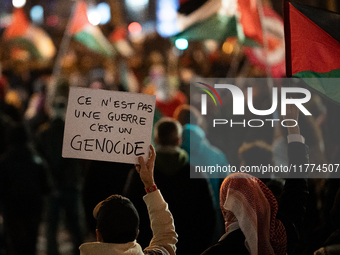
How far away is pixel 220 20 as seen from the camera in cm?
531

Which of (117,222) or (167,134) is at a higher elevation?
(167,134)

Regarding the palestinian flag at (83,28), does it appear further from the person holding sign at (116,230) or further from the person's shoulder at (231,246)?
the person's shoulder at (231,246)

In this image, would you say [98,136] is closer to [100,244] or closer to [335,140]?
[100,244]

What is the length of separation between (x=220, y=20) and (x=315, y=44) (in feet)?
8.33

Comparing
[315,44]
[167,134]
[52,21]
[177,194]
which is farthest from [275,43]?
[52,21]

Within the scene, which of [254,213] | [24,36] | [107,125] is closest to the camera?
[254,213]

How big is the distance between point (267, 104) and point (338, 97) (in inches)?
34.9

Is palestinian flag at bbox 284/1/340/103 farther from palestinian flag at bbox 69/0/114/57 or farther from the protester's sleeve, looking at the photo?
palestinian flag at bbox 69/0/114/57

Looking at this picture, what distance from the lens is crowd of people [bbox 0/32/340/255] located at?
213 cm

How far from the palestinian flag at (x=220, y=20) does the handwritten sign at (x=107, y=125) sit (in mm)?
3155

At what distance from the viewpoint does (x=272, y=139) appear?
386 cm

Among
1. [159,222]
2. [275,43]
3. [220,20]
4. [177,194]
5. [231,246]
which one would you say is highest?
[275,43]

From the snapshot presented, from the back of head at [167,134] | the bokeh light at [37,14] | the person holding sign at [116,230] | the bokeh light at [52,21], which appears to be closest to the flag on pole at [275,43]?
the back of head at [167,134]

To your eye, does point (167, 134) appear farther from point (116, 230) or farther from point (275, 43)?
point (275, 43)
